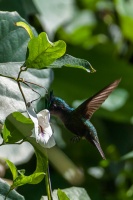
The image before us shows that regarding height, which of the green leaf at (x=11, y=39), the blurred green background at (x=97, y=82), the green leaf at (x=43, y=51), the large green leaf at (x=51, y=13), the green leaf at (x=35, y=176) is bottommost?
the blurred green background at (x=97, y=82)

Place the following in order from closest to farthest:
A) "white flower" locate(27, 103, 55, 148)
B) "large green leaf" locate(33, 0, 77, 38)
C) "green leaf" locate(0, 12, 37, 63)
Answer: "white flower" locate(27, 103, 55, 148)
"green leaf" locate(0, 12, 37, 63)
"large green leaf" locate(33, 0, 77, 38)

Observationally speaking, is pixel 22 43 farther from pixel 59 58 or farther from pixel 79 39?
pixel 79 39

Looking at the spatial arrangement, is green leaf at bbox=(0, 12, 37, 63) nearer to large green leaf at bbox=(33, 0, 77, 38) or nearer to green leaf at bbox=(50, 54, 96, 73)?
green leaf at bbox=(50, 54, 96, 73)

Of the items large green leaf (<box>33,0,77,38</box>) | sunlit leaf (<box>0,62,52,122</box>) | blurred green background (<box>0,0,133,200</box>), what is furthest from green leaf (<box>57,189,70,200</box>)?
large green leaf (<box>33,0,77,38</box>)

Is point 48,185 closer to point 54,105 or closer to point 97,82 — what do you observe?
point 54,105

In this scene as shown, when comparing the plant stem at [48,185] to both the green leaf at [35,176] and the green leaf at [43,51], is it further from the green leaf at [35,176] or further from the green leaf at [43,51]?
the green leaf at [43,51]

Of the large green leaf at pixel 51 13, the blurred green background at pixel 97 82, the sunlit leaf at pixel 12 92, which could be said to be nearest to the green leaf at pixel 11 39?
the sunlit leaf at pixel 12 92
